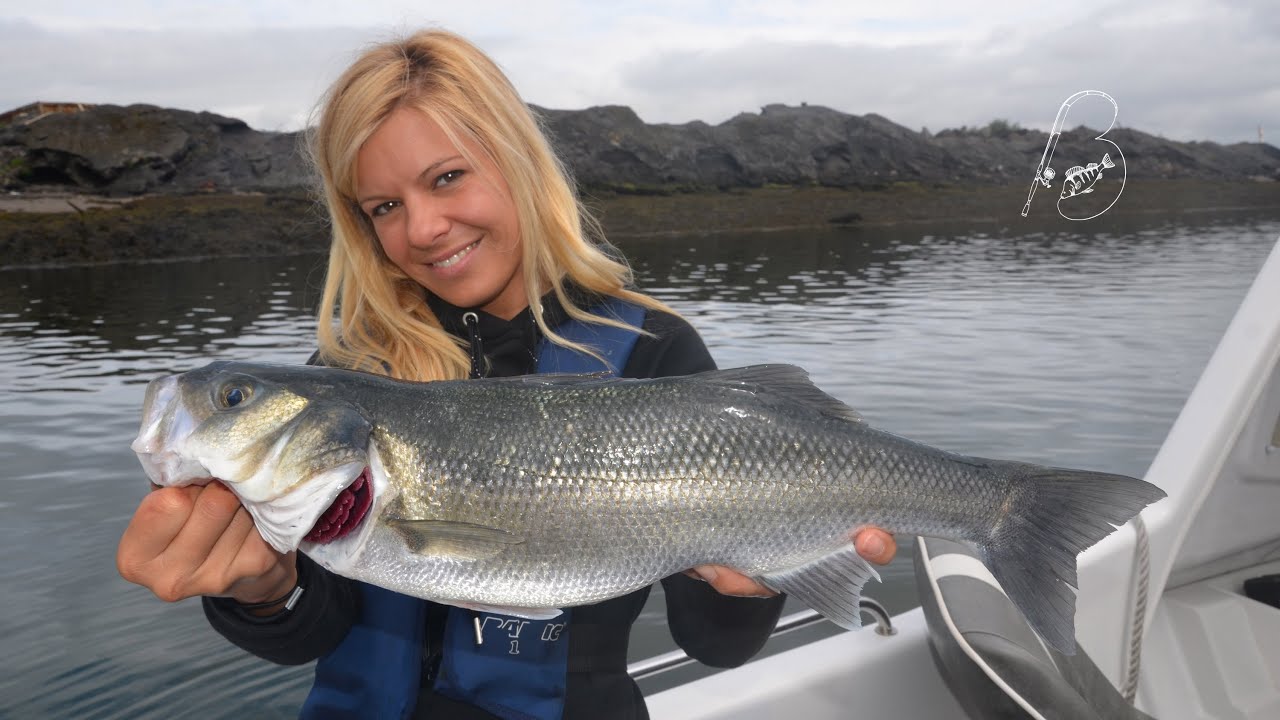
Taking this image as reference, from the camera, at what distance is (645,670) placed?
12.1 ft

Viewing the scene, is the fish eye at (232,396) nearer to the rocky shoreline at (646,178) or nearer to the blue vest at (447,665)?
the blue vest at (447,665)

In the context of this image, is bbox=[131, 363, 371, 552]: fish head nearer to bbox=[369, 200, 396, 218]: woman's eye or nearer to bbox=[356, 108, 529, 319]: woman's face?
bbox=[356, 108, 529, 319]: woman's face

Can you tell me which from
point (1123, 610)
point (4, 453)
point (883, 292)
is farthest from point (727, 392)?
point (883, 292)

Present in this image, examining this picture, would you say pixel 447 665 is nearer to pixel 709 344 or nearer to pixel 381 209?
pixel 381 209

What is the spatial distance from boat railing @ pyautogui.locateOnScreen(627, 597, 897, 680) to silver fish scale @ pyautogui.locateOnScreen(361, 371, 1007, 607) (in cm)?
107

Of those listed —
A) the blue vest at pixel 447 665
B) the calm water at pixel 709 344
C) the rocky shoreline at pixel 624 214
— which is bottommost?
the rocky shoreline at pixel 624 214

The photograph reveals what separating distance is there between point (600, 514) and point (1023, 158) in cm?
6019

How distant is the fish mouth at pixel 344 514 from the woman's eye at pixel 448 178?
1149mm

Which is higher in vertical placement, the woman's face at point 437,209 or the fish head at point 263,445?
the woman's face at point 437,209

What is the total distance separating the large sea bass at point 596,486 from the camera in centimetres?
229

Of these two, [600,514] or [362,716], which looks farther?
[362,716]

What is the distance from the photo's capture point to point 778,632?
3969 millimetres

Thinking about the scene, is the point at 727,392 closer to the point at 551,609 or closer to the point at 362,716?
the point at 551,609

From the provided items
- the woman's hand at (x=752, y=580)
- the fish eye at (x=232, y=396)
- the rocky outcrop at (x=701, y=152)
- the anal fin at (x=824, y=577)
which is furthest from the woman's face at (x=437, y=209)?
the rocky outcrop at (x=701, y=152)
